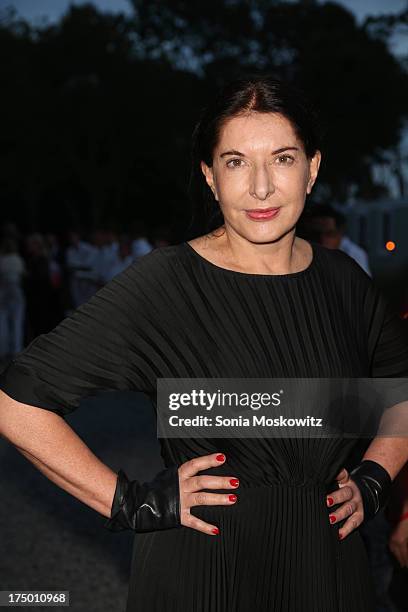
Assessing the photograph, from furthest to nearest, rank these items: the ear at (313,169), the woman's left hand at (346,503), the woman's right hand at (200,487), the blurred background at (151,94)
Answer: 1. the blurred background at (151,94)
2. the ear at (313,169)
3. the woman's left hand at (346,503)
4. the woman's right hand at (200,487)

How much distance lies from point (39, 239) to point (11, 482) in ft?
25.6

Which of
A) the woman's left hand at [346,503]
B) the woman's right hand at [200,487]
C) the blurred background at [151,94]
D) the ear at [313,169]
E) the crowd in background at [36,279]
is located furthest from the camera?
the blurred background at [151,94]

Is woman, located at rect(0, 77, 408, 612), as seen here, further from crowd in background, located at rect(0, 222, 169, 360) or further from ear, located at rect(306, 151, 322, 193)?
crowd in background, located at rect(0, 222, 169, 360)

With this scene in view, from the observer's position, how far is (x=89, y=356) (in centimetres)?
211

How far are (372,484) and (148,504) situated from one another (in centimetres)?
58

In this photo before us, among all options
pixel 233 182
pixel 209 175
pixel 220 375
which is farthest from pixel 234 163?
pixel 220 375

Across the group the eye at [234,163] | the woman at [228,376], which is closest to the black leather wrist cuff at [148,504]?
the woman at [228,376]

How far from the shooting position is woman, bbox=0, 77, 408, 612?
2.12 metres

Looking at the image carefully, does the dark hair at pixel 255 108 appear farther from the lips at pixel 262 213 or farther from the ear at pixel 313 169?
the lips at pixel 262 213

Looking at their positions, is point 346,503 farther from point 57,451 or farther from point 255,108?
point 255,108

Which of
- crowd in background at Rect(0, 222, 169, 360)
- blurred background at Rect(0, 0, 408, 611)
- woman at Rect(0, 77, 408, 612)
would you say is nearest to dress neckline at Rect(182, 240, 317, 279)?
woman at Rect(0, 77, 408, 612)

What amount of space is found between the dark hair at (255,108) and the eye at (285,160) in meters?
0.06

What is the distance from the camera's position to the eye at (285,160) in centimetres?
224

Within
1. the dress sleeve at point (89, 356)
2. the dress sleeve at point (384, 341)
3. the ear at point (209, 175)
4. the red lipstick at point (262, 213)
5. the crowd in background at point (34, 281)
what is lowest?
the dress sleeve at point (89, 356)
